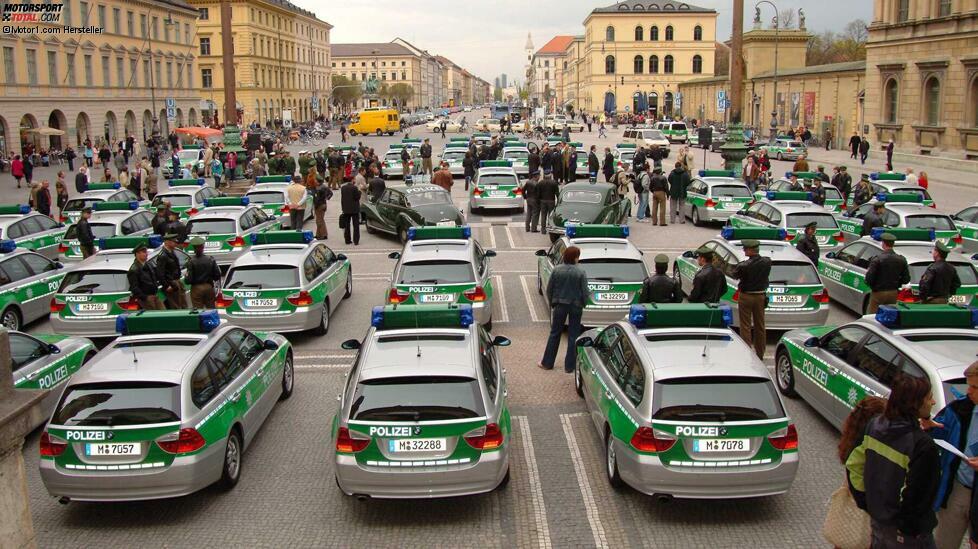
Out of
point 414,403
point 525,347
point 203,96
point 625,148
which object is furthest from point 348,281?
point 203,96

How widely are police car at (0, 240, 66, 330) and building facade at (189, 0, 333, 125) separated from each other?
2697 inches

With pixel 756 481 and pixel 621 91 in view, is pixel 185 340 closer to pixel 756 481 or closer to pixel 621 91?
pixel 756 481

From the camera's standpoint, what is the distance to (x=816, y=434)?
9.29 m

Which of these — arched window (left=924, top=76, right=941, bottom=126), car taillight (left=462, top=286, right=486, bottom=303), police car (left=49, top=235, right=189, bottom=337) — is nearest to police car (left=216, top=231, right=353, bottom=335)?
police car (left=49, top=235, right=189, bottom=337)

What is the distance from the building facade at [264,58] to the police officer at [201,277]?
7171cm

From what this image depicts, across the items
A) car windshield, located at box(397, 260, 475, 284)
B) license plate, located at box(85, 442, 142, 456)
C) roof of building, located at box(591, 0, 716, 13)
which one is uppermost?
roof of building, located at box(591, 0, 716, 13)

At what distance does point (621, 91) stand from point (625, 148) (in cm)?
7899

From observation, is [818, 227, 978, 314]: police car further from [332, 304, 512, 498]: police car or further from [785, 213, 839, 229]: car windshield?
[332, 304, 512, 498]: police car

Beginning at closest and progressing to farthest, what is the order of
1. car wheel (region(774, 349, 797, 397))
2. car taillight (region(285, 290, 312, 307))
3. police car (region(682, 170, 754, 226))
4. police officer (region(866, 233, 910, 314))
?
car wheel (region(774, 349, 797, 397))
police officer (region(866, 233, 910, 314))
car taillight (region(285, 290, 312, 307))
police car (region(682, 170, 754, 226))

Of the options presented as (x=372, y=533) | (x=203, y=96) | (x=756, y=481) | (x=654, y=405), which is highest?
(x=203, y=96)

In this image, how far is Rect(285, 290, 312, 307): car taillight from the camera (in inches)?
504

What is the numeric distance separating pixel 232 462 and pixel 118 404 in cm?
121

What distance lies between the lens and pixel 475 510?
7.58m

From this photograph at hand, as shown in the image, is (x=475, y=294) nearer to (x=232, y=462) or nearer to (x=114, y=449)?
(x=232, y=462)
